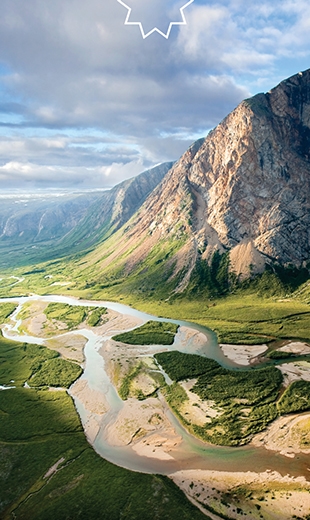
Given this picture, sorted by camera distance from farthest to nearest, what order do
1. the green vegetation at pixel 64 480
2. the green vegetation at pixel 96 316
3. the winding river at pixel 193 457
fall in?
1. the green vegetation at pixel 96 316
2. the winding river at pixel 193 457
3. the green vegetation at pixel 64 480

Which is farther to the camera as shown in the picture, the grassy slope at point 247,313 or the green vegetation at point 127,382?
the grassy slope at point 247,313

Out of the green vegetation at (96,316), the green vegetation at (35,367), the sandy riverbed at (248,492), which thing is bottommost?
the green vegetation at (35,367)

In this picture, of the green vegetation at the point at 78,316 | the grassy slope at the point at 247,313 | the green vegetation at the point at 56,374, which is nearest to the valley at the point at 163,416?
the green vegetation at the point at 56,374

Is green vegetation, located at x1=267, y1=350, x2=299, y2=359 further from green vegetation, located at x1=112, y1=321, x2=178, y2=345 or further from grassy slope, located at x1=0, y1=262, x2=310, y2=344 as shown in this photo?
green vegetation, located at x1=112, y1=321, x2=178, y2=345

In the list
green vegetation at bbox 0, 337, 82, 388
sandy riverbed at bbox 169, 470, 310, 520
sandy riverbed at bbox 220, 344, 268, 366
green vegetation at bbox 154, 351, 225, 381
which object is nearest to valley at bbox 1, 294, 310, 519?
sandy riverbed at bbox 169, 470, 310, 520

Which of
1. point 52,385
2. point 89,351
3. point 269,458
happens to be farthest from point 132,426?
point 89,351

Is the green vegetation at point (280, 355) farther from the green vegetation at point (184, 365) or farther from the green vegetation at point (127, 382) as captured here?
the green vegetation at point (127, 382)

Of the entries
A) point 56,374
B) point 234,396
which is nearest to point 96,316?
point 56,374
